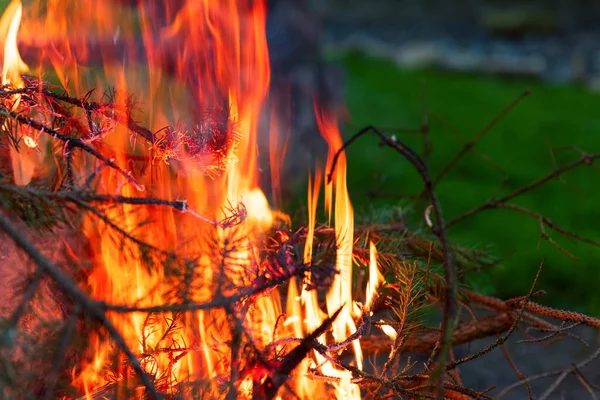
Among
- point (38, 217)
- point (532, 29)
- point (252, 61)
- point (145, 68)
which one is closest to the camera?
point (38, 217)

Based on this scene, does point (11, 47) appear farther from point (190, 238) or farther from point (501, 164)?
point (501, 164)

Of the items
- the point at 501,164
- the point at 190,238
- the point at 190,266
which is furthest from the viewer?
the point at 501,164

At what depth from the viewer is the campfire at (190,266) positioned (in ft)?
3.69

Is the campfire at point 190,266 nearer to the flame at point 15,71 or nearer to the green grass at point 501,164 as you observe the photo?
the flame at point 15,71

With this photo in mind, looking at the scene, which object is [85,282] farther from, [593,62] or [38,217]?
[593,62]

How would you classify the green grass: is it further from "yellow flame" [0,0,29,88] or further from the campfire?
"yellow flame" [0,0,29,88]

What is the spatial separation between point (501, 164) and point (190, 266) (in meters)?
4.45

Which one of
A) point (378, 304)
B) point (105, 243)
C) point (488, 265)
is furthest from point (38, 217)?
point (488, 265)

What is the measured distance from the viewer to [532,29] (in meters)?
10.5

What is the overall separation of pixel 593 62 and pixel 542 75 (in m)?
0.73

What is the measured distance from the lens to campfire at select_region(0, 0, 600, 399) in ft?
3.69

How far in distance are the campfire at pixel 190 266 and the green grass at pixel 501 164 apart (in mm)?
464

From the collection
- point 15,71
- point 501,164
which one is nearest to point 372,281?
point 15,71

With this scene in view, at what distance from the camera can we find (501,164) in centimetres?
508
